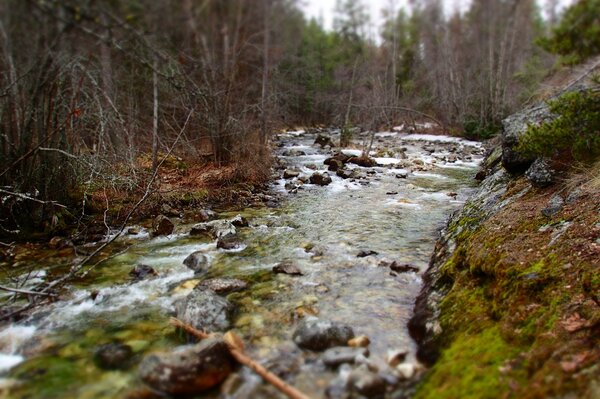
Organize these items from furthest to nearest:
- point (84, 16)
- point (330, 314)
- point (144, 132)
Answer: point (144, 132) < point (330, 314) < point (84, 16)

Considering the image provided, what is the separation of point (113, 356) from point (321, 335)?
1676 mm

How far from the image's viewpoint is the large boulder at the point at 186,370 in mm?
2758

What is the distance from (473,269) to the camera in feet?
12.9

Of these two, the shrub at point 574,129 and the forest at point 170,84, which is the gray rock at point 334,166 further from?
the shrub at point 574,129

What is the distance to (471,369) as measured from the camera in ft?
8.31

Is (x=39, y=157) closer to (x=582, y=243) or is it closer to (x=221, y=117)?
(x=221, y=117)

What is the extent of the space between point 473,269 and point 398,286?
869 millimetres

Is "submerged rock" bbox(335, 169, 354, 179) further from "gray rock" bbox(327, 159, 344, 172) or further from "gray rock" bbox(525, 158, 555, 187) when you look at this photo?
"gray rock" bbox(525, 158, 555, 187)

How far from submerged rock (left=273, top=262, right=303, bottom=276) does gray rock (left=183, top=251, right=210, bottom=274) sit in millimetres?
917

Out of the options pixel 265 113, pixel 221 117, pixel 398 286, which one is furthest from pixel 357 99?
pixel 398 286

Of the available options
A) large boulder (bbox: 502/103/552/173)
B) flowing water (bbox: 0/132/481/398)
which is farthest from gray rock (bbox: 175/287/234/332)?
large boulder (bbox: 502/103/552/173)

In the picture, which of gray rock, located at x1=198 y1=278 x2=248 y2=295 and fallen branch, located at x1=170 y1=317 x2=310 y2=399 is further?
gray rock, located at x1=198 y1=278 x2=248 y2=295

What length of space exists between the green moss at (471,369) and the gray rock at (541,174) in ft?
11.0

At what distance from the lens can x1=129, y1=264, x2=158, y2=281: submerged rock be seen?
4891 millimetres
